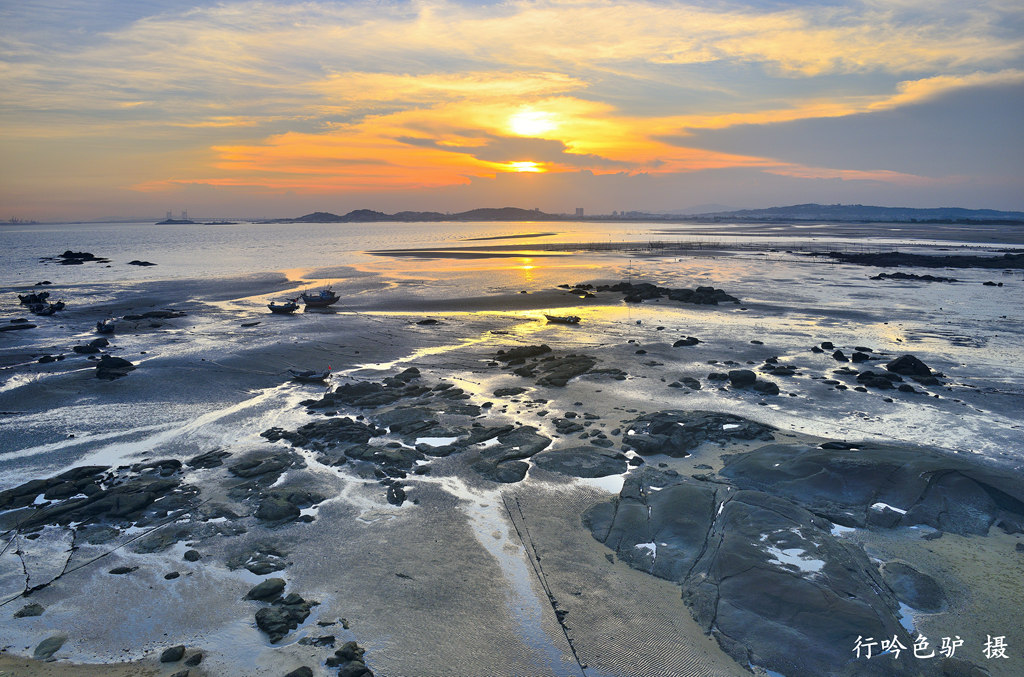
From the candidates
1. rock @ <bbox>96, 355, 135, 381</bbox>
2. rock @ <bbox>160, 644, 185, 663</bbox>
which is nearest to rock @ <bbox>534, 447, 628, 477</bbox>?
rock @ <bbox>160, 644, 185, 663</bbox>

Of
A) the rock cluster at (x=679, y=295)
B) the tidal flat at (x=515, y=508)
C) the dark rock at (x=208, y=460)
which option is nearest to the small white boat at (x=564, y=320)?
the tidal flat at (x=515, y=508)

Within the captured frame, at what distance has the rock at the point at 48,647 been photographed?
10769 mm

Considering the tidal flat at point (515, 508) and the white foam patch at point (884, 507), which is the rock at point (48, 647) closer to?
the tidal flat at point (515, 508)

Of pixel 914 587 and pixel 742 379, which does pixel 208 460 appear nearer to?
pixel 914 587

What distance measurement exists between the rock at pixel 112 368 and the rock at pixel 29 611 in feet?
61.9

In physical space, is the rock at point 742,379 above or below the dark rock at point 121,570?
above

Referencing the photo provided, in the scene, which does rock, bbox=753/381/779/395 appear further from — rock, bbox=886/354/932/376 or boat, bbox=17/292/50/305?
boat, bbox=17/292/50/305

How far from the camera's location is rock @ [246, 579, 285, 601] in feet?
40.8

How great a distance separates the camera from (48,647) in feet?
36.0

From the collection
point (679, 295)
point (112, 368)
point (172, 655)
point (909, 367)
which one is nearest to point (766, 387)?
point (909, 367)

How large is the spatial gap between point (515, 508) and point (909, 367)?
2316 centimetres

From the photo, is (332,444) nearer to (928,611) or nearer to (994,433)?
(928,611)

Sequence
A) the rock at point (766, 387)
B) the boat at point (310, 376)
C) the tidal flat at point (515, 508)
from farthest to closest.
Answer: the boat at point (310, 376)
the rock at point (766, 387)
the tidal flat at point (515, 508)

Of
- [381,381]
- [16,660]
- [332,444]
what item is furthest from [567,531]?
[381,381]
